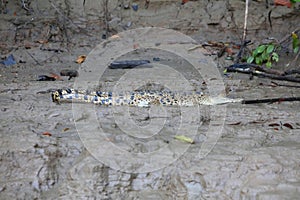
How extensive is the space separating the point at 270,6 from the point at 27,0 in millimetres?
3858

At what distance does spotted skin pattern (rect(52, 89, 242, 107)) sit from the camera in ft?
12.0

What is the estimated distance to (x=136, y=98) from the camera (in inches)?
153

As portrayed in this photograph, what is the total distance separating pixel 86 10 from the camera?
6609 mm

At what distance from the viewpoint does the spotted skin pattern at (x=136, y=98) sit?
3.67 metres

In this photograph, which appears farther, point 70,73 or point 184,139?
point 70,73

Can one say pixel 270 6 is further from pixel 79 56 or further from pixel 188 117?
pixel 188 117

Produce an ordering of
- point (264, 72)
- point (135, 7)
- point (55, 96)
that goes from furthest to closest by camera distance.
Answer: point (135, 7) → point (264, 72) → point (55, 96)

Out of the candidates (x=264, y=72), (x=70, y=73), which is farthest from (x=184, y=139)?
(x=70, y=73)

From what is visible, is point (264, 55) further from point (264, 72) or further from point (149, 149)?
point (149, 149)

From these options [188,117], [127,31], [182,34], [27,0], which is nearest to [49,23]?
[27,0]

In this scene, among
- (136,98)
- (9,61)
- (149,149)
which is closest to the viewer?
(149,149)

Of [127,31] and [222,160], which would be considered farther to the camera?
[127,31]

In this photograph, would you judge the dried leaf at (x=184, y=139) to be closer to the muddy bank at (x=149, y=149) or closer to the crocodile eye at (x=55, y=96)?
the muddy bank at (x=149, y=149)

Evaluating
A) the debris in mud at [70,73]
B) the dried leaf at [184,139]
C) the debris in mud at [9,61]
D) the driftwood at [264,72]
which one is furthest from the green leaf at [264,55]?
the debris in mud at [9,61]
